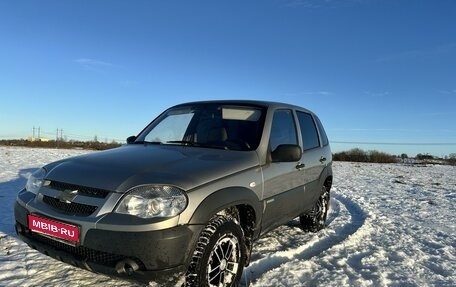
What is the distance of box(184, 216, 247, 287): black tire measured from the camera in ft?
10.3

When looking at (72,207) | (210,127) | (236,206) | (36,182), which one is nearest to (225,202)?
(236,206)

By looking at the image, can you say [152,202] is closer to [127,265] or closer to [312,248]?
[127,265]

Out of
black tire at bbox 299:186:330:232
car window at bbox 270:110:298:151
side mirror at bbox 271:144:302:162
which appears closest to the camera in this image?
side mirror at bbox 271:144:302:162

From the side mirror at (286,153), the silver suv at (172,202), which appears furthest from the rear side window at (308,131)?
the side mirror at (286,153)

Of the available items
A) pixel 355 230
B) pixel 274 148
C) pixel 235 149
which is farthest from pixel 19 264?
pixel 355 230

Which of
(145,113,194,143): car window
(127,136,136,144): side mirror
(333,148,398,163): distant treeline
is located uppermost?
(145,113,194,143): car window

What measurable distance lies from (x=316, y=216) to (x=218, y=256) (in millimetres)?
3130

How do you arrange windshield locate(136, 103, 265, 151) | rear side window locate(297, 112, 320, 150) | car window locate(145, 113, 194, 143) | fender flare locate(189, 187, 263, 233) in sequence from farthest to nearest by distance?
rear side window locate(297, 112, 320, 150) < car window locate(145, 113, 194, 143) < windshield locate(136, 103, 265, 151) < fender flare locate(189, 187, 263, 233)

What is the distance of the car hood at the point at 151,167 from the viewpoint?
316cm

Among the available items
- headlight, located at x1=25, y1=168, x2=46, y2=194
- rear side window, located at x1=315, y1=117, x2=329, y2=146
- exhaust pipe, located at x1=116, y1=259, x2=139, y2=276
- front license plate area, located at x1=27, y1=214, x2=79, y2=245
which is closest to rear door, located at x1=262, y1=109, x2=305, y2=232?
rear side window, located at x1=315, y1=117, x2=329, y2=146

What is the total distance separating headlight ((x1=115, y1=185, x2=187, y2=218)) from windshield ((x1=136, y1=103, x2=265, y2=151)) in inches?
48.3

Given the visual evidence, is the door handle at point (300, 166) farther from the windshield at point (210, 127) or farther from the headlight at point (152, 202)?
the headlight at point (152, 202)

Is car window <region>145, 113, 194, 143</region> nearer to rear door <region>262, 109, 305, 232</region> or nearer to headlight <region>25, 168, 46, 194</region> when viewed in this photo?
rear door <region>262, 109, 305, 232</region>

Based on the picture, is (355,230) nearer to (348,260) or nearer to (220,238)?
(348,260)
